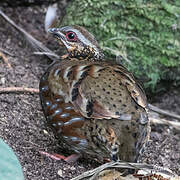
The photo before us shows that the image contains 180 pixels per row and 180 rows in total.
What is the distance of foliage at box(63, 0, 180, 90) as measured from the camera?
6258mm

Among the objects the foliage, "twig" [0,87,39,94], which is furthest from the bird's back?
the foliage

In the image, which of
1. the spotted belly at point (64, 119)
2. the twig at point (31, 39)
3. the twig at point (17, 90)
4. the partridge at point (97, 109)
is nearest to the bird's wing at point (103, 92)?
the partridge at point (97, 109)

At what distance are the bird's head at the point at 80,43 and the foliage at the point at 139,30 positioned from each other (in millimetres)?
1269

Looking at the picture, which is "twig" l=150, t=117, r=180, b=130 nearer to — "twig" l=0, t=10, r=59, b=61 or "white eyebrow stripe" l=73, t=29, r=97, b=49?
"white eyebrow stripe" l=73, t=29, r=97, b=49

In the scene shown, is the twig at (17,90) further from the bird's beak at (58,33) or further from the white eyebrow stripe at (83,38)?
the white eyebrow stripe at (83,38)

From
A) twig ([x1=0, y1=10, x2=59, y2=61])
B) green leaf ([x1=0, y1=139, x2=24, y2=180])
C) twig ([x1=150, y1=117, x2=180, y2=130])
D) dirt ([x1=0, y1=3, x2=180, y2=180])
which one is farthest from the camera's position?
twig ([x1=0, y1=10, x2=59, y2=61])

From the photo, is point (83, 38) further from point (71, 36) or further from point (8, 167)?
point (8, 167)

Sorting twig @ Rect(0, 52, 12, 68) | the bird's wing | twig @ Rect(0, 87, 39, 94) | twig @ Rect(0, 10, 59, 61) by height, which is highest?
the bird's wing

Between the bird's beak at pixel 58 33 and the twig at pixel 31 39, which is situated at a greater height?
the bird's beak at pixel 58 33

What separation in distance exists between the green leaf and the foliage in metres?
3.23

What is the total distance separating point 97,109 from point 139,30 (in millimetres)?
2594

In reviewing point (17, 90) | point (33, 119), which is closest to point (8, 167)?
point (33, 119)

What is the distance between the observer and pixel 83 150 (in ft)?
14.6

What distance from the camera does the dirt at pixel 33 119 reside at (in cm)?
442
